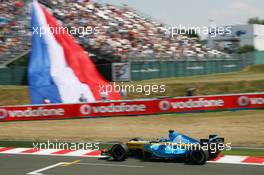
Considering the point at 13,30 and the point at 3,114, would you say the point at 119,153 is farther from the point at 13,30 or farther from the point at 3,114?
the point at 13,30

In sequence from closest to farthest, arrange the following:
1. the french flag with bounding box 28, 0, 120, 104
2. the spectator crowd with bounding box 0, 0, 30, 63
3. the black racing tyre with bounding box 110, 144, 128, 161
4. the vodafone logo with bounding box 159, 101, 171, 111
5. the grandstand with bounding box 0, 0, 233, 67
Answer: the black racing tyre with bounding box 110, 144, 128, 161
the vodafone logo with bounding box 159, 101, 171, 111
the french flag with bounding box 28, 0, 120, 104
the spectator crowd with bounding box 0, 0, 30, 63
the grandstand with bounding box 0, 0, 233, 67

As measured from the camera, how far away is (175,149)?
1249cm

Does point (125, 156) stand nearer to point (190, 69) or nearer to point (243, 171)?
point (243, 171)

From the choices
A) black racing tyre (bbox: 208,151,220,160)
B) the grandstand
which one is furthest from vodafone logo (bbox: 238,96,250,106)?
the grandstand

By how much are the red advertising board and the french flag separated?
7.10 feet

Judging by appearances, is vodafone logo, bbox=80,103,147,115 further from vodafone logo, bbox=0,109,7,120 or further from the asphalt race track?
the asphalt race track

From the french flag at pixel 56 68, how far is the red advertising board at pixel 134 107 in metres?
2.17

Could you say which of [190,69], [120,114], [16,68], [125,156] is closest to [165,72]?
[190,69]

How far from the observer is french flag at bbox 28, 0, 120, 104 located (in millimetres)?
26156

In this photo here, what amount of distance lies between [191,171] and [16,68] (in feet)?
77.8

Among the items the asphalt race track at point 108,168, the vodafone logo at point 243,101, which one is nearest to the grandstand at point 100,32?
the vodafone logo at point 243,101

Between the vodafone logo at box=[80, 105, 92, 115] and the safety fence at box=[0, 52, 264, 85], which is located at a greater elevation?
the safety fence at box=[0, 52, 264, 85]

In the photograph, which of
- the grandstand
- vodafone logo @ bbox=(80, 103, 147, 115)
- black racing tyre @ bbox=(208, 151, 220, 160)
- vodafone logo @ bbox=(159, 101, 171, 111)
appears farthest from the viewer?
the grandstand

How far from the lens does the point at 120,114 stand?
76.6ft
